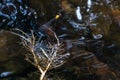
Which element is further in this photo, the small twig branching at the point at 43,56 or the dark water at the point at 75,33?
the dark water at the point at 75,33

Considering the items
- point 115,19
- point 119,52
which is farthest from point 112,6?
point 119,52

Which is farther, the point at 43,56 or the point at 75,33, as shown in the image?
the point at 75,33

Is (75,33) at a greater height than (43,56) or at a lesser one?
greater

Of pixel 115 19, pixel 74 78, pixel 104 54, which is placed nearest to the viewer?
pixel 74 78

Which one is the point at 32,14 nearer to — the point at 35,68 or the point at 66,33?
the point at 66,33

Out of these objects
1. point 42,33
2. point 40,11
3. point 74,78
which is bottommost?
point 74,78

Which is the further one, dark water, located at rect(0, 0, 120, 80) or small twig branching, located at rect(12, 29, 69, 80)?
dark water, located at rect(0, 0, 120, 80)

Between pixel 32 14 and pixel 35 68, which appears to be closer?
pixel 35 68

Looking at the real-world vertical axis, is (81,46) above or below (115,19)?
below
